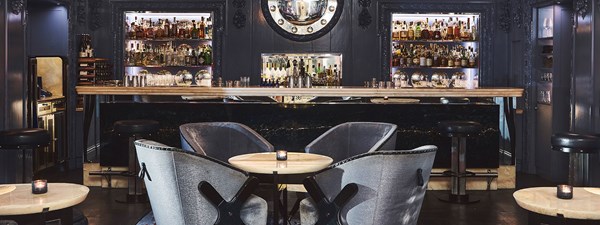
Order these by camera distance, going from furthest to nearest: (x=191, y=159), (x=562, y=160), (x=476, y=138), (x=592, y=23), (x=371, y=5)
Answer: (x=371, y=5) → (x=562, y=160) → (x=476, y=138) → (x=592, y=23) → (x=191, y=159)

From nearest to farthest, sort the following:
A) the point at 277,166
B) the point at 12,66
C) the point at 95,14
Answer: the point at 277,166 < the point at 12,66 < the point at 95,14

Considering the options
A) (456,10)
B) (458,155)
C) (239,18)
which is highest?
(456,10)

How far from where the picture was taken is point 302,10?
32.0 feet

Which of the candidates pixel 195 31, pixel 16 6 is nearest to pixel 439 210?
pixel 16 6

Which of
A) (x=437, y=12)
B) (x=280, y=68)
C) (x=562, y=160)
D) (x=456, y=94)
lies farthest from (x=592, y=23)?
(x=280, y=68)

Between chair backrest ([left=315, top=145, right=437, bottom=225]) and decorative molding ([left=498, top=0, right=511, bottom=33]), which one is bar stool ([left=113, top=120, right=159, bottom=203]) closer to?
chair backrest ([left=315, top=145, right=437, bottom=225])

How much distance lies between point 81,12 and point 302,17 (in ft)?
9.33

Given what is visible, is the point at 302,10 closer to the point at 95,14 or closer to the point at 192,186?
the point at 95,14

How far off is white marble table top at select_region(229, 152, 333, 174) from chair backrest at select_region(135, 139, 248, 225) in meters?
0.26

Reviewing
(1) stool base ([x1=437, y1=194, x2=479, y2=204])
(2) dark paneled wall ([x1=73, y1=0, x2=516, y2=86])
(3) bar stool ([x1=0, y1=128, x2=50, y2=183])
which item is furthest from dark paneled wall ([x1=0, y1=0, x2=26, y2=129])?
(1) stool base ([x1=437, y1=194, x2=479, y2=204])

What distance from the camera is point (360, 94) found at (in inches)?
287

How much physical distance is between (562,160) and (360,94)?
103 inches

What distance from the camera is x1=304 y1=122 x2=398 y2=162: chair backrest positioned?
5.92 m

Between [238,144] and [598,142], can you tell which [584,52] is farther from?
[238,144]
